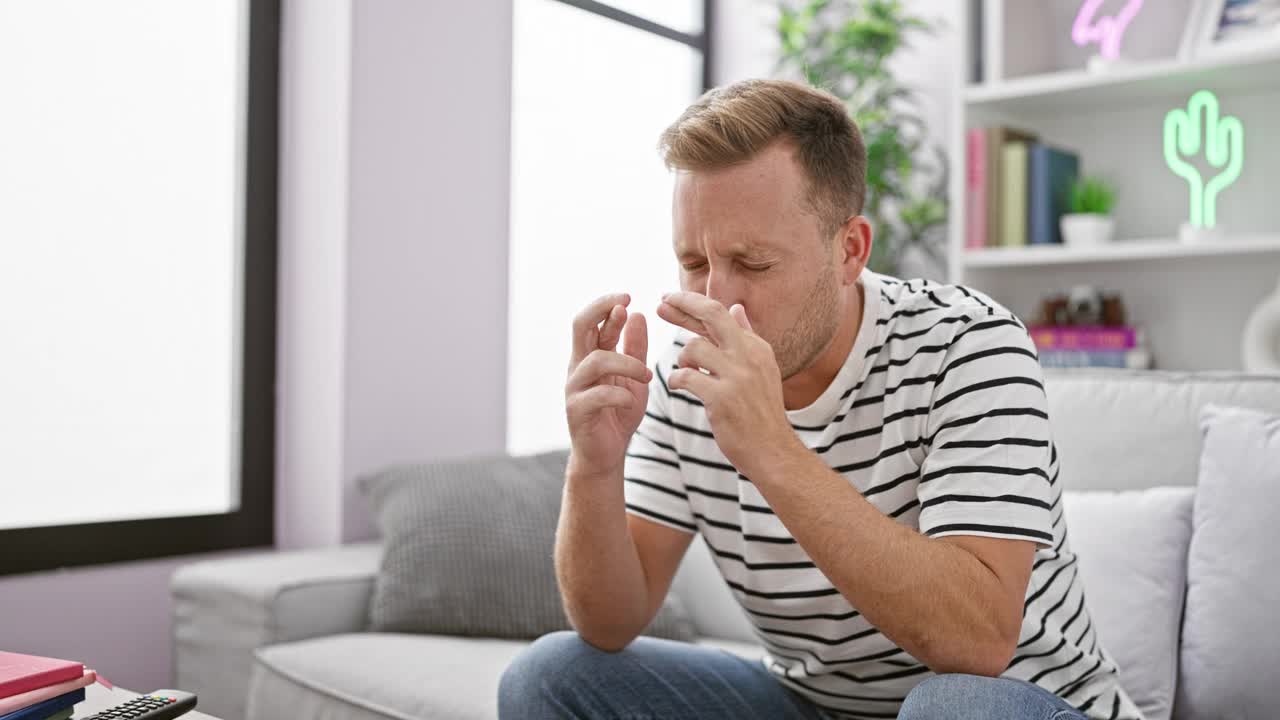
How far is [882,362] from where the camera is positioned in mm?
1329

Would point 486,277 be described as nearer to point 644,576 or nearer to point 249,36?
point 249,36

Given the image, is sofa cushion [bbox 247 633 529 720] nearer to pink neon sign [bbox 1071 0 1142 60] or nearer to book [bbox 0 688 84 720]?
book [bbox 0 688 84 720]

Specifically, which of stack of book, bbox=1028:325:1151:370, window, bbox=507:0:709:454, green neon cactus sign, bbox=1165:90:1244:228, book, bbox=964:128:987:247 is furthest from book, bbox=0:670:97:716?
green neon cactus sign, bbox=1165:90:1244:228

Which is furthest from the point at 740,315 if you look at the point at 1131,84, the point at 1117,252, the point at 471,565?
the point at 1131,84

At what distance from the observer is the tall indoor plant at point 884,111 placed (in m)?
3.19

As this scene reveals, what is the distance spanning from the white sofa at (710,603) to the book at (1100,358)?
1.06 m

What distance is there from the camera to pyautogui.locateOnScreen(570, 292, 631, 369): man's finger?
128 cm

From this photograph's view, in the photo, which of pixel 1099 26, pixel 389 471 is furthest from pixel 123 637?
pixel 1099 26

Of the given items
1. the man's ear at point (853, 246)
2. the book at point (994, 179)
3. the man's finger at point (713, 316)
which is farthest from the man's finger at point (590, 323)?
the book at point (994, 179)

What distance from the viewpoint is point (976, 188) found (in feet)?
9.68

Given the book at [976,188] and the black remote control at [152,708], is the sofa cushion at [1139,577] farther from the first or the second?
the book at [976,188]

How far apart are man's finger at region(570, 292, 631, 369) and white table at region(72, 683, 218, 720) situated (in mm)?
520

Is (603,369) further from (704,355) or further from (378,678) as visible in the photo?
(378,678)

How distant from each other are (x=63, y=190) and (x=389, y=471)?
0.82 m
